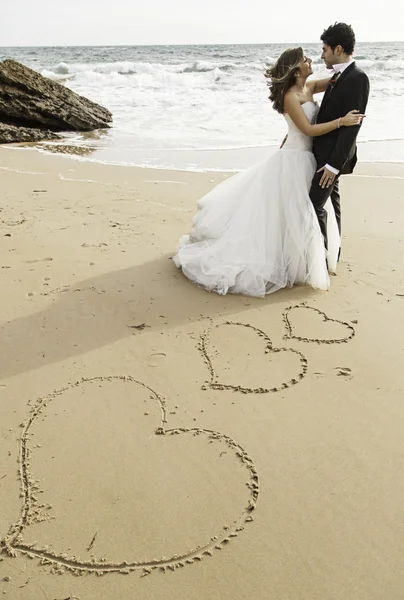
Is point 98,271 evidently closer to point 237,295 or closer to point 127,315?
point 127,315

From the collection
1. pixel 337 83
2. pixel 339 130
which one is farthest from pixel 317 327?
pixel 337 83

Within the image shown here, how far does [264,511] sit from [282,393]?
833 mm

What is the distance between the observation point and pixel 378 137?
10680 mm

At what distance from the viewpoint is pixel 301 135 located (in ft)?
13.3

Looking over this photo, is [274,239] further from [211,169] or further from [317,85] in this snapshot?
[211,169]

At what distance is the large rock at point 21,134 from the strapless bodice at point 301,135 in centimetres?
713

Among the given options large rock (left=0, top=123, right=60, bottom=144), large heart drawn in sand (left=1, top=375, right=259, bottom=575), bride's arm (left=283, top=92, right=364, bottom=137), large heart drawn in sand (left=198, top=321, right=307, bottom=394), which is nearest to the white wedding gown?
bride's arm (left=283, top=92, right=364, bottom=137)

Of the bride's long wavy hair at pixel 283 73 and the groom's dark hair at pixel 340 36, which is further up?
the groom's dark hair at pixel 340 36

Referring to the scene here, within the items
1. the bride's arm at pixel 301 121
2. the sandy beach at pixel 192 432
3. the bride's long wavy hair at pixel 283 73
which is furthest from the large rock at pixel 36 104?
the bride's arm at pixel 301 121

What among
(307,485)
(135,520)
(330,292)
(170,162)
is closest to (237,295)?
(330,292)

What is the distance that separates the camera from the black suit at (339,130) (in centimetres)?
367

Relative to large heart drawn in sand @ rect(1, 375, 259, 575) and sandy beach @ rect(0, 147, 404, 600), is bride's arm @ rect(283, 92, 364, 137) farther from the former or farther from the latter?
large heart drawn in sand @ rect(1, 375, 259, 575)

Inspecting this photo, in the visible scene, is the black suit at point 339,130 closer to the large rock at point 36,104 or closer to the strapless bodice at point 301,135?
the strapless bodice at point 301,135

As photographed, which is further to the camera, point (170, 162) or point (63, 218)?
point (170, 162)
